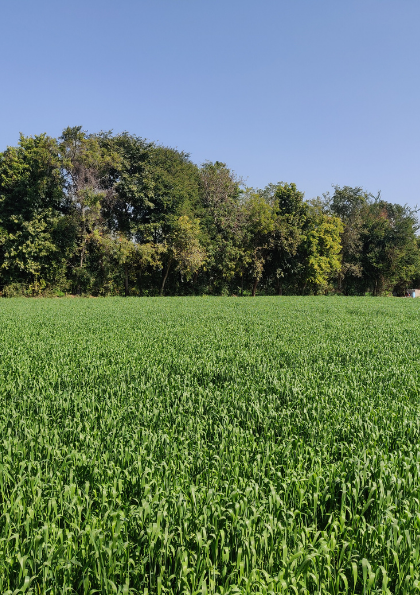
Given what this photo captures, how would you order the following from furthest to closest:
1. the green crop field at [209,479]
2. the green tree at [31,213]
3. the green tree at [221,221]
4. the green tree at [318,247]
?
the green tree at [318,247] → the green tree at [221,221] → the green tree at [31,213] → the green crop field at [209,479]

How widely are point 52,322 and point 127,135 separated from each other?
98.0ft

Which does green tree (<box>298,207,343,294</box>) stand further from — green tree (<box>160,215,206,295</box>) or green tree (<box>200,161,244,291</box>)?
green tree (<box>160,215,206,295</box>)

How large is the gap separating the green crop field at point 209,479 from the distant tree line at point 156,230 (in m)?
29.4

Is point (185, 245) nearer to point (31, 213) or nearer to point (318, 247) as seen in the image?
point (31, 213)

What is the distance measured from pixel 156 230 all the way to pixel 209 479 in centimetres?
3632

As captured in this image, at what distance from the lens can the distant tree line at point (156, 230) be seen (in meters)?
33.7

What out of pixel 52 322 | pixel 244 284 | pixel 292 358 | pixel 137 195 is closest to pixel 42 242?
pixel 137 195

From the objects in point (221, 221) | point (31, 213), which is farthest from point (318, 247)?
Answer: point (31, 213)

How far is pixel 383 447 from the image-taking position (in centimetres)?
377

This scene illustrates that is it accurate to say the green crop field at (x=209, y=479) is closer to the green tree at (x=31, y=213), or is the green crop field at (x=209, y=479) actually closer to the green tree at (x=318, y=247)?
the green tree at (x=31, y=213)

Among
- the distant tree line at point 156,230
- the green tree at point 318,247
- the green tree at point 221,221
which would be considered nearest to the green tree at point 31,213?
the distant tree line at point 156,230

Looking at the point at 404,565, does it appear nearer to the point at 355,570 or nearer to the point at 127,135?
the point at 355,570

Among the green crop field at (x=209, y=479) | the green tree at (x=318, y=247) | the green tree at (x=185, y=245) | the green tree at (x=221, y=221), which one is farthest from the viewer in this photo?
the green tree at (x=318, y=247)

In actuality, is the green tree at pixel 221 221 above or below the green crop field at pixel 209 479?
above
